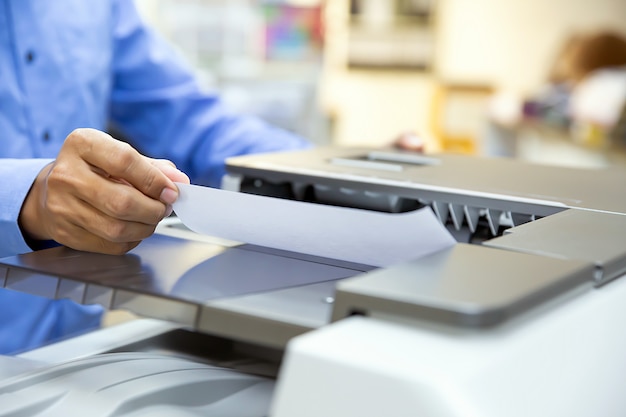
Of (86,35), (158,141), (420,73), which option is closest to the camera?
(86,35)

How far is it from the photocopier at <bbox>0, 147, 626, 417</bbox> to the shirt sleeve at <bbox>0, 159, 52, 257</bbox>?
79mm

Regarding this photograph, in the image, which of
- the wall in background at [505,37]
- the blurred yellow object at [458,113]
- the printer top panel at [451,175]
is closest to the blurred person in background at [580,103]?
the wall in background at [505,37]

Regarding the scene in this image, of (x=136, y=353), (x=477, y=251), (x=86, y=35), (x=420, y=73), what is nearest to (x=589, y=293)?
(x=477, y=251)

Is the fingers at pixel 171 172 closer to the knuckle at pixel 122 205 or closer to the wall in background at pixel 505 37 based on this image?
the knuckle at pixel 122 205

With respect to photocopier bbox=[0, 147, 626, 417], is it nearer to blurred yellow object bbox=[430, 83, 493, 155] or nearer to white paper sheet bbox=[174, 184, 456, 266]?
white paper sheet bbox=[174, 184, 456, 266]

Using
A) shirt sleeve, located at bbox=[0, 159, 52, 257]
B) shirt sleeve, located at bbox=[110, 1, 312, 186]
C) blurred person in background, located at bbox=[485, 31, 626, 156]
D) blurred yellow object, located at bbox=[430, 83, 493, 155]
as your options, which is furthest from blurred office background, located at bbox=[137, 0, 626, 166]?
shirt sleeve, located at bbox=[0, 159, 52, 257]

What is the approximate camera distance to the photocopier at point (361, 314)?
0.29m

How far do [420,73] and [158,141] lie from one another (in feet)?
13.8

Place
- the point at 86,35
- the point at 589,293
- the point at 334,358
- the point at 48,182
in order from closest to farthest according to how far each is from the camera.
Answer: the point at 334,358 < the point at 589,293 < the point at 48,182 < the point at 86,35

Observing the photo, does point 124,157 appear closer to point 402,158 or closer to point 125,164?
point 125,164

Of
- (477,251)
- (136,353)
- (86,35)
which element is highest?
(86,35)

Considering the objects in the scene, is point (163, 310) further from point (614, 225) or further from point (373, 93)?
point (373, 93)

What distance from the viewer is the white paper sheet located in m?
0.41

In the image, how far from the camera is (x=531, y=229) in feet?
1.48
